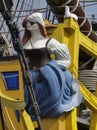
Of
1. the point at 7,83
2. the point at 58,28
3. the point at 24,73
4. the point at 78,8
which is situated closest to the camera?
the point at 24,73

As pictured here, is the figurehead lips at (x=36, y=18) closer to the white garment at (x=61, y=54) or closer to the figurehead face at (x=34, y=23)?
the figurehead face at (x=34, y=23)

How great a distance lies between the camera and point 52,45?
290 cm

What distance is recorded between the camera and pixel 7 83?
2.86 metres

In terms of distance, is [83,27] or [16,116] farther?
[83,27]

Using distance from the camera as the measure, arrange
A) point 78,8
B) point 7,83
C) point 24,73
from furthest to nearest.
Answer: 1. point 78,8
2. point 7,83
3. point 24,73

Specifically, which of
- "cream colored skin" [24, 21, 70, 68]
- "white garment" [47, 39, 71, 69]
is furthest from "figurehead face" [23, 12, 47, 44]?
"white garment" [47, 39, 71, 69]

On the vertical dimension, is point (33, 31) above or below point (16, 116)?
above

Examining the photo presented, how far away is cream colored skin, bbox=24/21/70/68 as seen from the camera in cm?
290

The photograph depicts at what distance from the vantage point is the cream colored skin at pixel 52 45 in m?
2.90

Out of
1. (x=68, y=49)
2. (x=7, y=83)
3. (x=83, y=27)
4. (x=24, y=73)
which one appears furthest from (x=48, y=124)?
(x=83, y=27)

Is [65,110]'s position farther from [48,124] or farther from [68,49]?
[68,49]

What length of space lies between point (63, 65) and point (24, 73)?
947mm

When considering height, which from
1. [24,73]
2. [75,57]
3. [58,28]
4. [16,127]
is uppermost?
[24,73]

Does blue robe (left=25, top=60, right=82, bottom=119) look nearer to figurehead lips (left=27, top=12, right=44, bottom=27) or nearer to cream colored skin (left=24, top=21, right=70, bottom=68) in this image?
cream colored skin (left=24, top=21, right=70, bottom=68)
